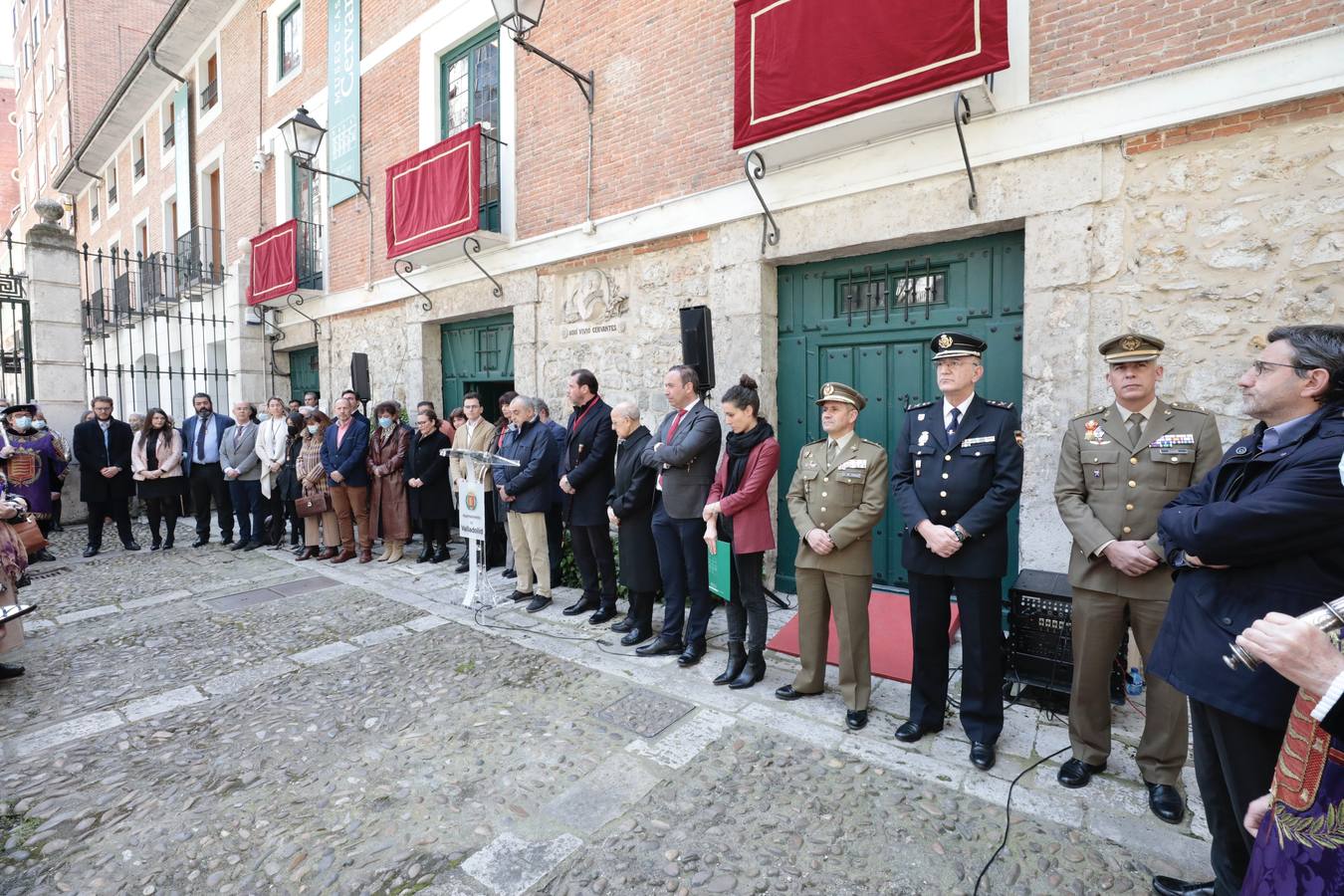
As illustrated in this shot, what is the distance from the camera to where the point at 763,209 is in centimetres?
585

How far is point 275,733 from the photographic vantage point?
3592mm

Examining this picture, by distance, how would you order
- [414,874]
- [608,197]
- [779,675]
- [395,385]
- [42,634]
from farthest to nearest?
[395,385] → [608,197] → [42,634] → [779,675] → [414,874]

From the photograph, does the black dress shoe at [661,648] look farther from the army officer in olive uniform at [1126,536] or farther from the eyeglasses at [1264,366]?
the eyeglasses at [1264,366]

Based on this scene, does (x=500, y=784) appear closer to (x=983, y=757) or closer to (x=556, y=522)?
(x=983, y=757)

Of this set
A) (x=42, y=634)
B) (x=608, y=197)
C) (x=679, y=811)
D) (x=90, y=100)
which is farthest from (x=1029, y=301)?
(x=90, y=100)

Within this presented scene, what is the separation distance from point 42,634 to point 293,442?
3.51m

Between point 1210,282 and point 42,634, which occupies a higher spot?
point 1210,282

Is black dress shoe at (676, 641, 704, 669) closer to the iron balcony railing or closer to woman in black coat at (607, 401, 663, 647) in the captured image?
woman in black coat at (607, 401, 663, 647)

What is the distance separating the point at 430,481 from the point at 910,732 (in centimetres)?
583

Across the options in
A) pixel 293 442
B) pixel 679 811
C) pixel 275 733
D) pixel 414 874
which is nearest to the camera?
pixel 414 874

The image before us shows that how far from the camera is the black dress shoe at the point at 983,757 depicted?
10.4 ft

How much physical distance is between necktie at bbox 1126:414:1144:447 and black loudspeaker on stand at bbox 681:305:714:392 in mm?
2924

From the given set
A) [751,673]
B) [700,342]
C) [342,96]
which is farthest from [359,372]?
[751,673]

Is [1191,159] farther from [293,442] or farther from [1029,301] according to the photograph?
[293,442]
